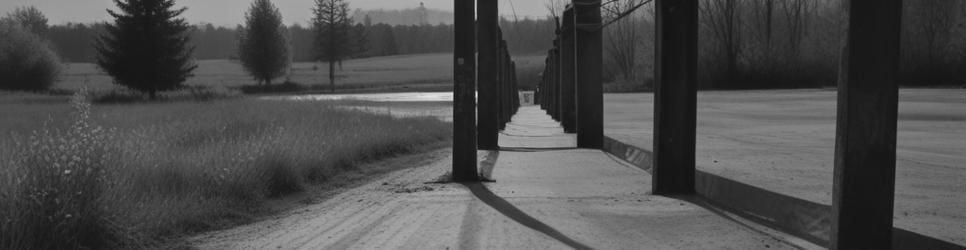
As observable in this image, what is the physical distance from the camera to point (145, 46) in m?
53.1

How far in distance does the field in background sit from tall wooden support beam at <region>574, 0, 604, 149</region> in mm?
71910

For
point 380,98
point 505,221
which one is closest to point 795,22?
point 380,98

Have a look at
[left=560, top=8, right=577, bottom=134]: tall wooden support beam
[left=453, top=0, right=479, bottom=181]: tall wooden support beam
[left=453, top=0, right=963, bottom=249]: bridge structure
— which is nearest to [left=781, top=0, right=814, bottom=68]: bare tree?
[left=560, top=8, right=577, bottom=134]: tall wooden support beam

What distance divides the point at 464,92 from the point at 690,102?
101 inches

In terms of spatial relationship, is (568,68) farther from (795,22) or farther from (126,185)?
(795,22)

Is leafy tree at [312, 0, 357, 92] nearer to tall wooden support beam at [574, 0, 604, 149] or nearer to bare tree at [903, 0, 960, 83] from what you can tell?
bare tree at [903, 0, 960, 83]

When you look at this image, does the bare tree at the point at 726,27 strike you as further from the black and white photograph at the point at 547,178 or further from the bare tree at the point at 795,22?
the black and white photograph at the point at 547,178

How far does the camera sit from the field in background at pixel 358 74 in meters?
95.3

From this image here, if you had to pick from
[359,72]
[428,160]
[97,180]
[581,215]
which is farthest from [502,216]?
[359,72]

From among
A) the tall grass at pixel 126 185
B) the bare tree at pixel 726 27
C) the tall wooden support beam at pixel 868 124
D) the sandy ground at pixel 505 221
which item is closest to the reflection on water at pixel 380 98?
the bare tree at pixel 726 27

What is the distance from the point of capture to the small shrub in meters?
67.7

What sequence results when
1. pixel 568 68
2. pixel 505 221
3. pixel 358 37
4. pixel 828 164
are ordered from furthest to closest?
pixel 358 37 → pixel 568 68 → pixel 828 164 → pixel 505 221

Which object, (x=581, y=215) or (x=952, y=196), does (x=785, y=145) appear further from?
(x=581, y=215)

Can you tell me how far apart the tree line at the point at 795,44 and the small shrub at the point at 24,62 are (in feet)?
163
